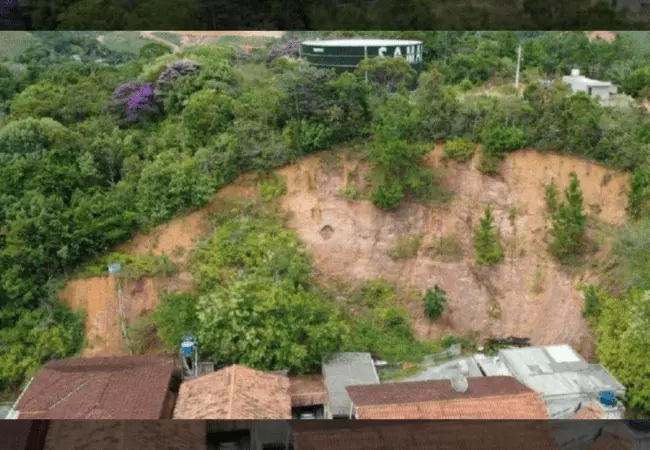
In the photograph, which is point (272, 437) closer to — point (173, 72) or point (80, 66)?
point (173, 72)

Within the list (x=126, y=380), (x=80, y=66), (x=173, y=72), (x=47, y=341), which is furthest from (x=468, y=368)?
(x=80, y=66)

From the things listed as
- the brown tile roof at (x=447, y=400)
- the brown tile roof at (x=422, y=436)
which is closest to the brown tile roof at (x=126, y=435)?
the brown tile roof at (x=422, y=436)

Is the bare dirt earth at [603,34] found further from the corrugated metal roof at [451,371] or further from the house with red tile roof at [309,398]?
the house with red tile roof at [309,398]

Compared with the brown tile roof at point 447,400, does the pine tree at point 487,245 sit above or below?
above

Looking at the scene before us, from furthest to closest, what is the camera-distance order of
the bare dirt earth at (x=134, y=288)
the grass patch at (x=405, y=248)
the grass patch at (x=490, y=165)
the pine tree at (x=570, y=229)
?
the grass patch at (x=490, y=165) → the grass patch at (x=405, y=248) → the pine tree at (x=570, y=229) → the bare dirt earth at (x=134, y=288)

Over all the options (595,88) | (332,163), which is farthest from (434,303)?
(595,88)
